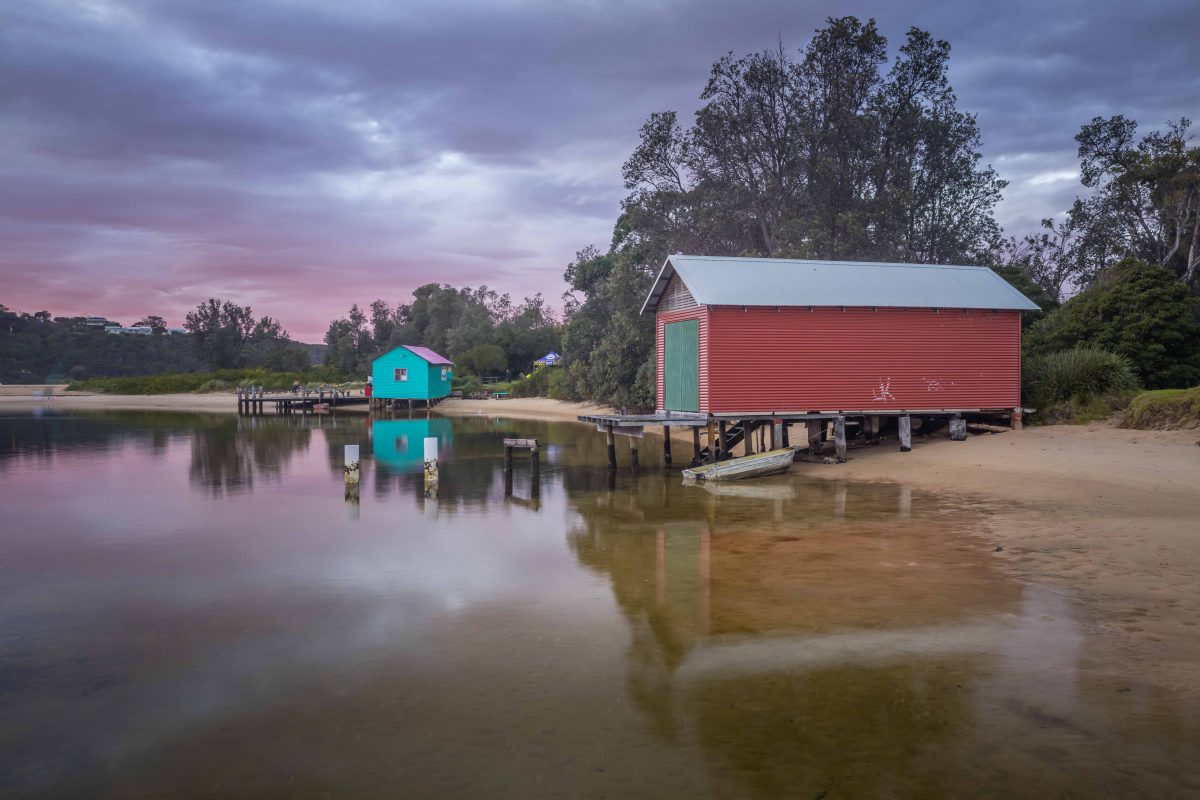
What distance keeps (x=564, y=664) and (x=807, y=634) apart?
2607 millimetres

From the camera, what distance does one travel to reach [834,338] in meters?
22.3

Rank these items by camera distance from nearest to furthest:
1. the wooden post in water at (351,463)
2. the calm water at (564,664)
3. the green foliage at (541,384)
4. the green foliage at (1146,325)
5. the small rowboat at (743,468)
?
the calm water at (564,664), the wooden post in water at (351,463), the small rowboat at (743,468), the green foliage at (1146,325), the green foliage at (541,384)

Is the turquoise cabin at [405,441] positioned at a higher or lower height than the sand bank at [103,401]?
lower

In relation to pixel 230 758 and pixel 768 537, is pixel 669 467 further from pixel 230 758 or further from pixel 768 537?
pixel 230 758

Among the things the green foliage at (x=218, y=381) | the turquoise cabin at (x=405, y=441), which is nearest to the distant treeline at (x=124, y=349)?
the green foliage at (x=218, y=381)

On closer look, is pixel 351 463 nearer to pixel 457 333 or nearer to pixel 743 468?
pixel 743 468

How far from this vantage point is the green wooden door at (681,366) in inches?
877

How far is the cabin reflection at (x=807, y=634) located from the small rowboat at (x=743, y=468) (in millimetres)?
4575

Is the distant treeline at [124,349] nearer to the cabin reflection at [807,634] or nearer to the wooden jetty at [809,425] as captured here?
the wooden jetty at [809,425]

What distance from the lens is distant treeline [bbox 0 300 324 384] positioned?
100938 mm

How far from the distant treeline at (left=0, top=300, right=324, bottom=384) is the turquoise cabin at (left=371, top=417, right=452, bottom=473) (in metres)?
54.8

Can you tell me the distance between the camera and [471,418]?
167 feet

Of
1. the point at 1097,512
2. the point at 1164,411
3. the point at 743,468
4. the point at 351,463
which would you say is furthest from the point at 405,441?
the point at 1097,512

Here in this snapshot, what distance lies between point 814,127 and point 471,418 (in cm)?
2558
